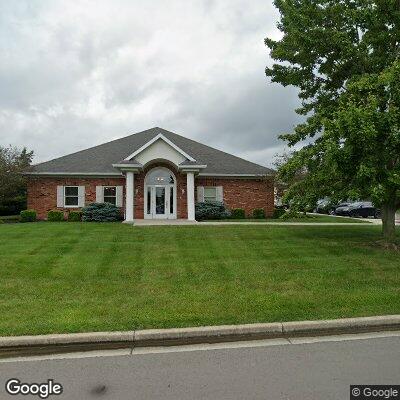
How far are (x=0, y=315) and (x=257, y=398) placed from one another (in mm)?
4489

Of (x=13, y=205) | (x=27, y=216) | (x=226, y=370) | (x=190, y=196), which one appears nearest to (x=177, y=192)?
(x=190, y=196)

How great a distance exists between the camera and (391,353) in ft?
16.8

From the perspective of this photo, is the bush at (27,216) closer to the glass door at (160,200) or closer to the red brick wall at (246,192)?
the glass door at (160,200)

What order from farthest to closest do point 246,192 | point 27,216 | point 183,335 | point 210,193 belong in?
point 246,192, point 210,193, point 27,216, point 183,335

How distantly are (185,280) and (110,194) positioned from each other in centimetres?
1755

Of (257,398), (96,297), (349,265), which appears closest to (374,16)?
(349,265)

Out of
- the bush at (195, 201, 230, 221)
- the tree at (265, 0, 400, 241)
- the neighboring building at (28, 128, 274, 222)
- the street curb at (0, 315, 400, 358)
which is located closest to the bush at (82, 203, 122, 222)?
the neighboring building at (28, 128, 274, 222)

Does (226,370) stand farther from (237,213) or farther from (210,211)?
(237,213)

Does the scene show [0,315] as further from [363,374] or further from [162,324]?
[363,374]

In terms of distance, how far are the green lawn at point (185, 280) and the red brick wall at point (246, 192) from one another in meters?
12.1

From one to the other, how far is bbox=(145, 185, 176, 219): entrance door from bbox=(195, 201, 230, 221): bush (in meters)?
1.63

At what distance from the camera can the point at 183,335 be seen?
579 centimetres

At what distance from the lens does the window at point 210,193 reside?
2606 cm

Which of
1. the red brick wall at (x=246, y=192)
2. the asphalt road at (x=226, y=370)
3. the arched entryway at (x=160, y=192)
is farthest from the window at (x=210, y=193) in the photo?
the asphalt road at (x=226, y=370)
